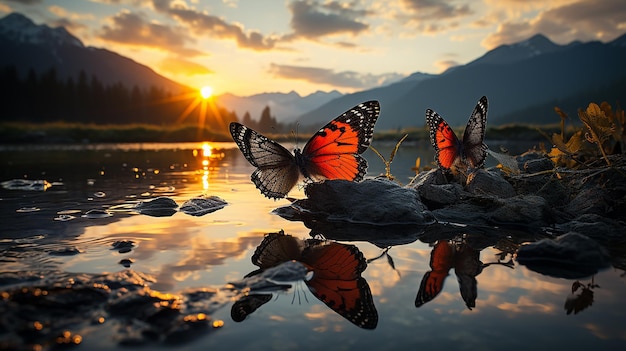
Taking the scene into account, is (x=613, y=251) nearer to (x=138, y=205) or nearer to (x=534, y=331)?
(x=534, y=331)

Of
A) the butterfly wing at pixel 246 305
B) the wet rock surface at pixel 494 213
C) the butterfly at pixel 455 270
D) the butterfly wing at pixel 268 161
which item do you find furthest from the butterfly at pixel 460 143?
the butterfly wing at pixel 246 305

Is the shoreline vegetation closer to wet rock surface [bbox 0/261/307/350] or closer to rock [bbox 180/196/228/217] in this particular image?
rock [bbox 180/196/228/217]

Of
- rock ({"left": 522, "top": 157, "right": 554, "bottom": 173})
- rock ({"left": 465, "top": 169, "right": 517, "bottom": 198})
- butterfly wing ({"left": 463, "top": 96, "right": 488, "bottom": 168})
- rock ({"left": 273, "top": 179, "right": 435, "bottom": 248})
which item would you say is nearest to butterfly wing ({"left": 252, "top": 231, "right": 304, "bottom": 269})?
rock ({"left": 273, "top": 179, "right": 435, "bottom": 248})

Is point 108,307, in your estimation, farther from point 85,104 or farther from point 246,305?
point 85,104

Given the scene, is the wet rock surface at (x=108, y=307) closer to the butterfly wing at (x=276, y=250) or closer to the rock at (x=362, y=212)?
the butterfly wing at (x=276, y=250)

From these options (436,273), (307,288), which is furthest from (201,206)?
(436,273)

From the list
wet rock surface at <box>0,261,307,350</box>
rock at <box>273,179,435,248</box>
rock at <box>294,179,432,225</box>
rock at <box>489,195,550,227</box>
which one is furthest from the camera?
rock at <box>294,179,432,225</box>
